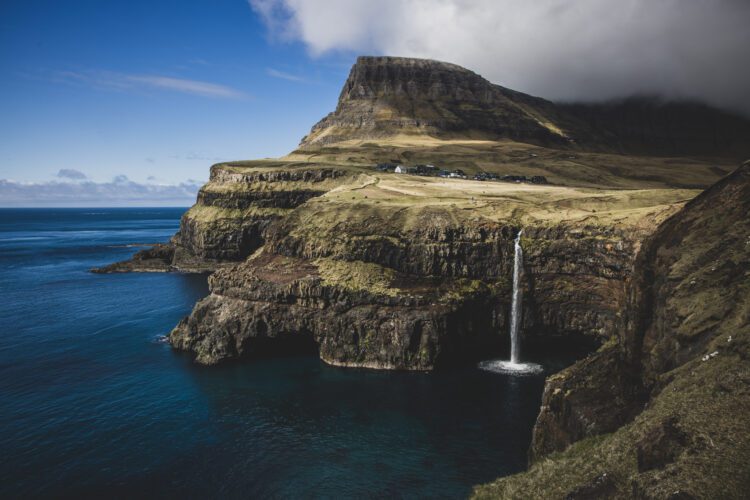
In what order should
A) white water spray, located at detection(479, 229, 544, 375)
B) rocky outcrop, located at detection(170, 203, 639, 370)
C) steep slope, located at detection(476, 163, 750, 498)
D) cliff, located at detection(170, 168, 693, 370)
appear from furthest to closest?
cliff, located at detection(170, 168, 693, 370) → rocky outcrop, located at detection(170, 203, 639, 370) → white water spray, located at detection(479, 229, 544, 375) → steep slope, located at detection(476, 163, 750, 498)

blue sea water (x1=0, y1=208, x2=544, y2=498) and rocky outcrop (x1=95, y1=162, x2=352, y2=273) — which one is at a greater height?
rocky outcrop (x1=95, y1=162, x2=352, y2=273)

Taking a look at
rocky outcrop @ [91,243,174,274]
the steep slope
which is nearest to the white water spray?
the steep slope

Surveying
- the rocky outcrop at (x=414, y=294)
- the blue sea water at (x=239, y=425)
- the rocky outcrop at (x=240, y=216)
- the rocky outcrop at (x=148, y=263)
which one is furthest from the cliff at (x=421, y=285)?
the rocky outcrop at (x=148, y=263)

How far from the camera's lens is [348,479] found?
141 ft

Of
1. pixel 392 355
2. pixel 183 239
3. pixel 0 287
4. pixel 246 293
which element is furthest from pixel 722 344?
pixel 183 239

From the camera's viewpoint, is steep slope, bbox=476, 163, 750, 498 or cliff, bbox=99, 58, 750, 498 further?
cliff, bbox=99, 58, 750, 498

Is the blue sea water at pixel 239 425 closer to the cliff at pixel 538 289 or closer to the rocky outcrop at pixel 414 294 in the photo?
the rocky outcrop at pixel 414 294

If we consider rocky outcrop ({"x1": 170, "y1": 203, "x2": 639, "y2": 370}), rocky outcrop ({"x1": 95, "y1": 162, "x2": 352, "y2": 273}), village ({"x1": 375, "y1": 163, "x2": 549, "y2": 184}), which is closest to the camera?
rocky outcrop ({"x1": 170, "y1": 203, "x2": 639, "y2": 370})

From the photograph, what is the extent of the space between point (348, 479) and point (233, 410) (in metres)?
20.8

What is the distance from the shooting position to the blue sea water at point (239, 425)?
140 feet

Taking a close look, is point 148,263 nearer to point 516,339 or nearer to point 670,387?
point 516,339

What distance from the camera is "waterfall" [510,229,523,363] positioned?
238ft

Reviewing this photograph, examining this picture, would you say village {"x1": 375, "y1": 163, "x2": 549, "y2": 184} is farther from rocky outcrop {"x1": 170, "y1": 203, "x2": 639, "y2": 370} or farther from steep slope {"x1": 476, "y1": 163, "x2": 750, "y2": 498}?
steep slope {"x1": 476, "y1": 163, "x2": 750, "y2": 498}

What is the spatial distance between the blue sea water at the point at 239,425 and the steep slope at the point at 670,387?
12.9m
